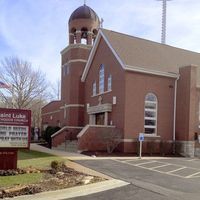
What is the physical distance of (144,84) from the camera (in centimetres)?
2900

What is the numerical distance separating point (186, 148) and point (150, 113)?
3622 millimetres

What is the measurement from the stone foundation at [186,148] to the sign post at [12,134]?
1607cm

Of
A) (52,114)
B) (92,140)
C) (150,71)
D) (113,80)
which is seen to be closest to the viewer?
(92,140)

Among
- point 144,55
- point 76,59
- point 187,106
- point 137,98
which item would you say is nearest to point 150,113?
point 137,98

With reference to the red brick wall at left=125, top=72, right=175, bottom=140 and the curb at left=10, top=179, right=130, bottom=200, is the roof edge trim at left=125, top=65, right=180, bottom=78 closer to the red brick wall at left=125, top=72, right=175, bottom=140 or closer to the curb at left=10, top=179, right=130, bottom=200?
the red brick wall at left=125, top=72, right=175, bottom=140

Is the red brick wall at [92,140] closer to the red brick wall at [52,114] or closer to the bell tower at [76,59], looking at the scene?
the bell tower at [76,59]

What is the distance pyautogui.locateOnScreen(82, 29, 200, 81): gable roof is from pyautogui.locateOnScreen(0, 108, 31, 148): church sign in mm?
13570

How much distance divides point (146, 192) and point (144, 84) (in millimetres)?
17643

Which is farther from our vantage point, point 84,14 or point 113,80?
point 84,14

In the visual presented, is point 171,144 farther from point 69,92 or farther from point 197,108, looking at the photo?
point 69,92

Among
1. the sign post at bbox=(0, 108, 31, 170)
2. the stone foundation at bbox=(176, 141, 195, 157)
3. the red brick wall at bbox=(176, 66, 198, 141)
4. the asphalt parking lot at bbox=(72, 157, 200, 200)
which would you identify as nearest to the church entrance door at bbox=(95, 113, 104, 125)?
the red brick wall at bbox=(176, 66, 198, 141)

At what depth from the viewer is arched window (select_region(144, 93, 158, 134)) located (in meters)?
29.1

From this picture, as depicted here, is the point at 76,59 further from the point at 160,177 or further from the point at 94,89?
the point at 160,177

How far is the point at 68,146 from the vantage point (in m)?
31.0
